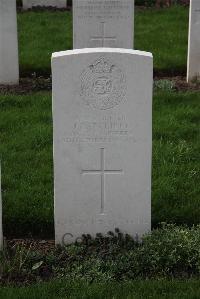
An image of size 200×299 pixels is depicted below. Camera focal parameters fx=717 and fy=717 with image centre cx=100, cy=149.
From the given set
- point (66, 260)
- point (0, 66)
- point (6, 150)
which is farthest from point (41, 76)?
point (66, 260)

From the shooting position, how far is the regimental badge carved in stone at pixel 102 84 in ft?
17.4

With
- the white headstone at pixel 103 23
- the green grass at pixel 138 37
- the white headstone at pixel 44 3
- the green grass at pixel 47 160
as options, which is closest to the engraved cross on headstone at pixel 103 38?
the white headstone at pixel 103 23

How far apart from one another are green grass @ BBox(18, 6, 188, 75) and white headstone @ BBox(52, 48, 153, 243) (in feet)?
17.1

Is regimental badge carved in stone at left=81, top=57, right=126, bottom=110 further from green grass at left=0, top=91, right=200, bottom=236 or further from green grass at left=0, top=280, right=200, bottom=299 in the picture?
green grass at left=0, top=280, right=200, bottom=299

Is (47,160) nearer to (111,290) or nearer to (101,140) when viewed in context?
(101,140)

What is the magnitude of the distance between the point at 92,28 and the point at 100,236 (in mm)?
4572

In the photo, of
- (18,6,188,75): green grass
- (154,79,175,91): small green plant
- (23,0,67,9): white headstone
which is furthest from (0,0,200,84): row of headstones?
(23,0,67,9): white headstone

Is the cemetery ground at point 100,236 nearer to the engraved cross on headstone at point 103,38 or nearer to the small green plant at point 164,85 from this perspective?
the small green plant at point 164,85

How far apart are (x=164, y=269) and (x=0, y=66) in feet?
17.8

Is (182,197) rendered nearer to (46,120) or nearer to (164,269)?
(164,269)

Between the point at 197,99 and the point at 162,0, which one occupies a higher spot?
the point at 162,0

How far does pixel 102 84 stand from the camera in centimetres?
532

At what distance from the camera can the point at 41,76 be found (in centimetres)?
1041

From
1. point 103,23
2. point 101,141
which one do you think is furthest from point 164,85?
point 101,141
